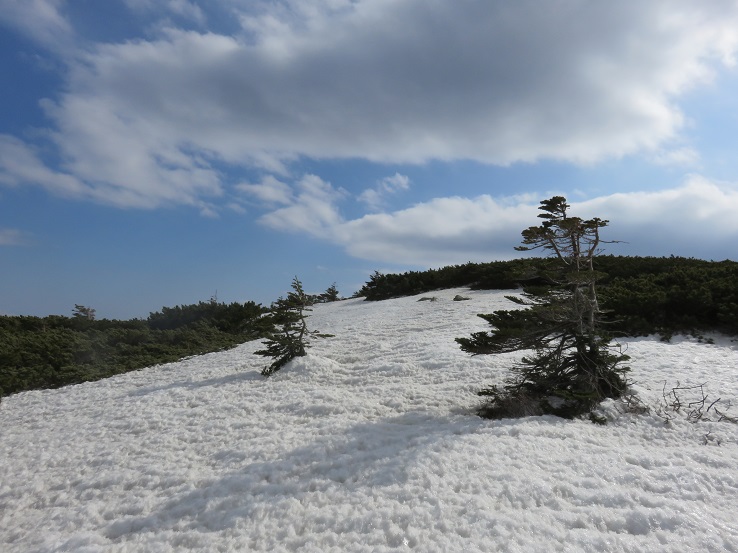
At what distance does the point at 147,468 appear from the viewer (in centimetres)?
561

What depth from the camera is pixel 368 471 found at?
4.98 metres

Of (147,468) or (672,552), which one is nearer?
(672,552)

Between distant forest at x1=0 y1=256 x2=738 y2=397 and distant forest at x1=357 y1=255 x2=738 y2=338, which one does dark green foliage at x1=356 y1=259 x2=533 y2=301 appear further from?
distant forest at x1=357 y1=255 x2=738 y2=338

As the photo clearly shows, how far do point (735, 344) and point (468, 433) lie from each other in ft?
26.6

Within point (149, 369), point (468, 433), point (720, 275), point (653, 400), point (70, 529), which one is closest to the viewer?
point (70, 529)

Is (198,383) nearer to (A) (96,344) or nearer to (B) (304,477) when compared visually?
(B) (304,477)

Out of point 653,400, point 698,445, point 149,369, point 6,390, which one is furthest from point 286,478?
point 6,390

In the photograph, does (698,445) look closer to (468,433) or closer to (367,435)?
(468,433)

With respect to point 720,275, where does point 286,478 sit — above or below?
below

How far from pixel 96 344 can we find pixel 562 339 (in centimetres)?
1391

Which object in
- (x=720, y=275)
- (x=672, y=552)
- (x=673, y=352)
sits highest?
(x=720, y=275)

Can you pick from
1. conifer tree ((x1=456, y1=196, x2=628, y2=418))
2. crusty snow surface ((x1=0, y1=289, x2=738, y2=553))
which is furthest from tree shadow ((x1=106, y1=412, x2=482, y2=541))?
conifer tree ((x1=456, y1=196, x2=628, y2=418))

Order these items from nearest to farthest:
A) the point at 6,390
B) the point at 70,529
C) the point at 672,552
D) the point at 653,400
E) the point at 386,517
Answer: the point at 672,552, the point at 386,517, the point at 70,529, the point at 653,400, the point at 6,390

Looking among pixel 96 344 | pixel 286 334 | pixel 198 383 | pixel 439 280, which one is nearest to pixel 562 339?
pixel 286 334
